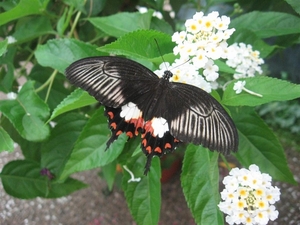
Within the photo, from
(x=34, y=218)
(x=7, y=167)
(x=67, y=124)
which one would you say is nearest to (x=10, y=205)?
(x=34, y=218)

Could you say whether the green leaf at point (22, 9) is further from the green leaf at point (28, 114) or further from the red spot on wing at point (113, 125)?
the red spot on wing at point (113, 125)

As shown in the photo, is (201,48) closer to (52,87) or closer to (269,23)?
(269,23)

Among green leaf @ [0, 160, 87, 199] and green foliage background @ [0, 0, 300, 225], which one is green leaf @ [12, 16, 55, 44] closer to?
green foliage background @ [0, 0, 300, 225]

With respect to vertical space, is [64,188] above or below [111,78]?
below

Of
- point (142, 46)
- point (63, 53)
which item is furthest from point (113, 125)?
point (63, 53)

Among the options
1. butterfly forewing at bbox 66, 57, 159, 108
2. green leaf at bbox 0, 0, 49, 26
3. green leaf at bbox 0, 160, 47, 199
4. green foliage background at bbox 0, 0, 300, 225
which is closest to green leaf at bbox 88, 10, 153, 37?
green foliage background at bbox 0, 0, 300, 225

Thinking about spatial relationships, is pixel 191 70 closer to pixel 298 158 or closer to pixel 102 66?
pixel 102 66

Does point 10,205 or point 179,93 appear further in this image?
point 10,205
